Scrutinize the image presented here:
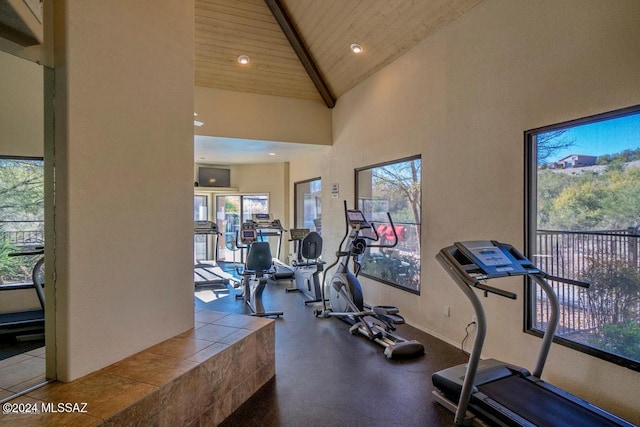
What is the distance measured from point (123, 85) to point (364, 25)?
3583 millimetres

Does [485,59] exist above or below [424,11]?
below

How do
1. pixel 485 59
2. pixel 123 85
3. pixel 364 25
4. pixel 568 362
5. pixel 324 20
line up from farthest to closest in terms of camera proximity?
1. pixel 324 20
2. pixel 364 25
3. pixel 485 59
4. pixel 568 362
5. pixel 123 85

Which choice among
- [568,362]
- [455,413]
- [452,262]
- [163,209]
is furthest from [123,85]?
[568,362]

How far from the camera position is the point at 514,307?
321 centimetres

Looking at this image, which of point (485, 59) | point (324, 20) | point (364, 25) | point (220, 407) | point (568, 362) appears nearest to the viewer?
point (220, 407)

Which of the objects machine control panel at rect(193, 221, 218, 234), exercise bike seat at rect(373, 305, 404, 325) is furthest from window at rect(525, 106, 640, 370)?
machine control panel at rect(193, 221, 218, 234)

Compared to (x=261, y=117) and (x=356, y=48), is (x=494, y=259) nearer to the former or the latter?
(x=356, y=48)

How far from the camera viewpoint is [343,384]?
3.01m

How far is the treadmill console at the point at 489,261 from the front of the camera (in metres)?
2.36

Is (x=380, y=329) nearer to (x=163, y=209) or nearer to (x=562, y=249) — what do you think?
(x=562, y=249)

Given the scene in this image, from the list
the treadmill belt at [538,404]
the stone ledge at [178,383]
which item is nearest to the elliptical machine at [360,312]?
the treadmill belt at [538,404]

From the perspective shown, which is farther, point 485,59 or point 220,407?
point 485,59

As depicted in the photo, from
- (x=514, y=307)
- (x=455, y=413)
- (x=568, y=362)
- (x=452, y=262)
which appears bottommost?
(x=455, y=413)

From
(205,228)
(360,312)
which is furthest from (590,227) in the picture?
(205,228)
